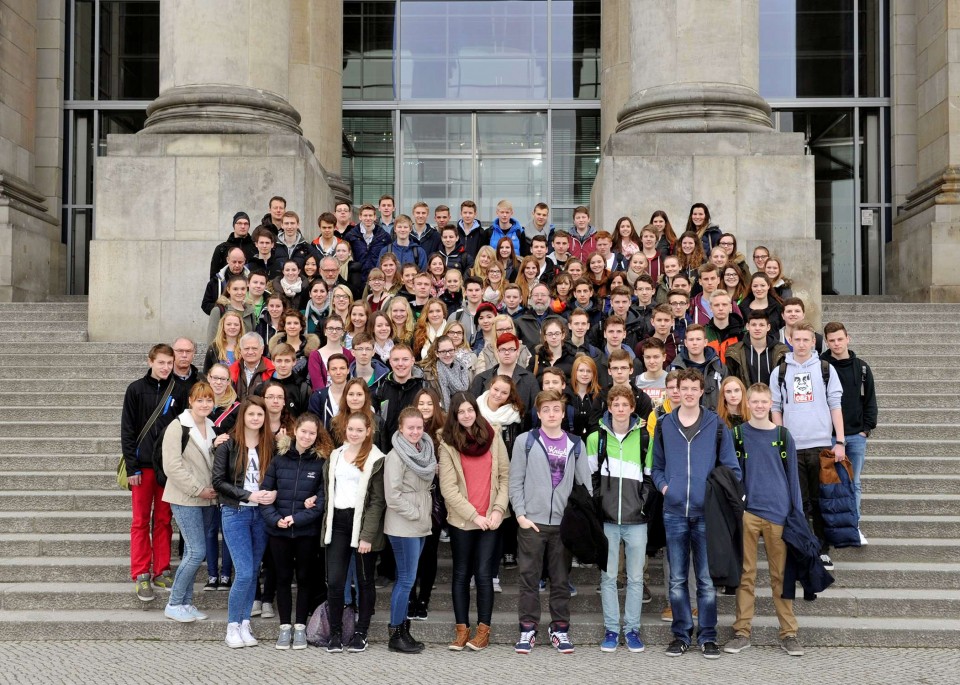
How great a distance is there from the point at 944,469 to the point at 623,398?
159 inches

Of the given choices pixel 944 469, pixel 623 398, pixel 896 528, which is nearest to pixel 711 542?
pixel 623 398

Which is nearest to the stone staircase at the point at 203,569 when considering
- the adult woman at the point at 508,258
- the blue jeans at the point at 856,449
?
the blue jeans at the point at 856,449

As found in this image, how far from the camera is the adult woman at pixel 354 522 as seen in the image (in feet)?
22.5

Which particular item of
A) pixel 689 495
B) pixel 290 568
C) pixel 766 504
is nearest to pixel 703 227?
pixel 766 504

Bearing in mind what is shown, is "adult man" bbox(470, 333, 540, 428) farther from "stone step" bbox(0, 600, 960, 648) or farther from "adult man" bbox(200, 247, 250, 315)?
"adult man" bbox(200, 247, 250, 315)

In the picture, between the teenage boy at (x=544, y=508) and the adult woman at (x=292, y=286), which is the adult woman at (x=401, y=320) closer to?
the adult woman at (x=292, y=286)

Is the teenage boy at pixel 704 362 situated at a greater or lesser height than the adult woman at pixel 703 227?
lesser

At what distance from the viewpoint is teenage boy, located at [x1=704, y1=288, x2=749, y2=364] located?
8477 mm

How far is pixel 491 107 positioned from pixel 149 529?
50.5 ft

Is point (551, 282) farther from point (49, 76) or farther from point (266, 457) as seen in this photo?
point (49, 76)

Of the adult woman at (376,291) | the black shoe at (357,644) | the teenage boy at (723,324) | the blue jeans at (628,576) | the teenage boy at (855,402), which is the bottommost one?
the black shoe at (357,644)

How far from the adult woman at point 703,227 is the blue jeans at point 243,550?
20.4ft

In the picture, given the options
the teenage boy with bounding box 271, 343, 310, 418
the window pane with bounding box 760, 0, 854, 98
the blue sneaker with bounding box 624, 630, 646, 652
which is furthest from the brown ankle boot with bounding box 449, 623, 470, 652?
the window pane with bounding box 760, 0, 854, 98

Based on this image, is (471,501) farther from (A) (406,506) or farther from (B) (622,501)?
(B) (622,501)
